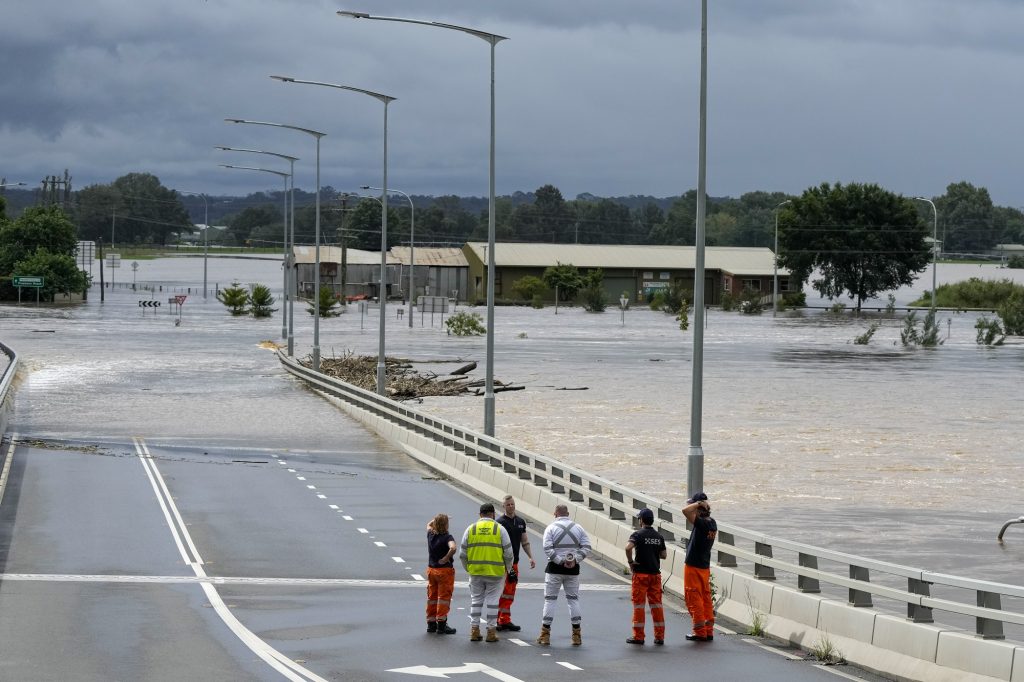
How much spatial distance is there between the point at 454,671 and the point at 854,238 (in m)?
146

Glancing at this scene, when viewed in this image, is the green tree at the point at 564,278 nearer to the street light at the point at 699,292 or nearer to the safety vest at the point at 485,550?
the street light at the point at 699,292

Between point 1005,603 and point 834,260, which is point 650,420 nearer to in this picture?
point 1005,603

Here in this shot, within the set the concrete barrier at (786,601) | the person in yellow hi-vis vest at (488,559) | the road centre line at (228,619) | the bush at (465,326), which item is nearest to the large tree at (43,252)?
the bush at (465,326)

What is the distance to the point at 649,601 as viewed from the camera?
17266 mm

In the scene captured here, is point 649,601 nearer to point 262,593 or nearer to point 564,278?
Answer: point 262,593

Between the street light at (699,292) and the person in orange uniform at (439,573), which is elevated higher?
the street light at (699,292)

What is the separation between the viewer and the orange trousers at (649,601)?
17328 millimetres

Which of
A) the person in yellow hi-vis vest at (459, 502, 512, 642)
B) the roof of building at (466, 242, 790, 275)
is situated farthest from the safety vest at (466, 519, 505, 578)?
the roof of building at (466, 242, 790, 275)

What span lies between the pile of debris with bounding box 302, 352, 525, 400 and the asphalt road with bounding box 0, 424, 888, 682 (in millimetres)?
25208

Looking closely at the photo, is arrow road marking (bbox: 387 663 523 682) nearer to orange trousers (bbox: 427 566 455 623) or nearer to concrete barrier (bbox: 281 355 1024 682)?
orange trousers (bbox: 427 566 455 623)

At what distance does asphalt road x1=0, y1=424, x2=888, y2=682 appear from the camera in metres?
16.1

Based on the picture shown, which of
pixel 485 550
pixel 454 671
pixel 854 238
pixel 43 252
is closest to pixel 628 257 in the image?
pixel 854 238

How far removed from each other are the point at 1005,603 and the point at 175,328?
94430 mm

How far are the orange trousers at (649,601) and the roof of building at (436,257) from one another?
165m
